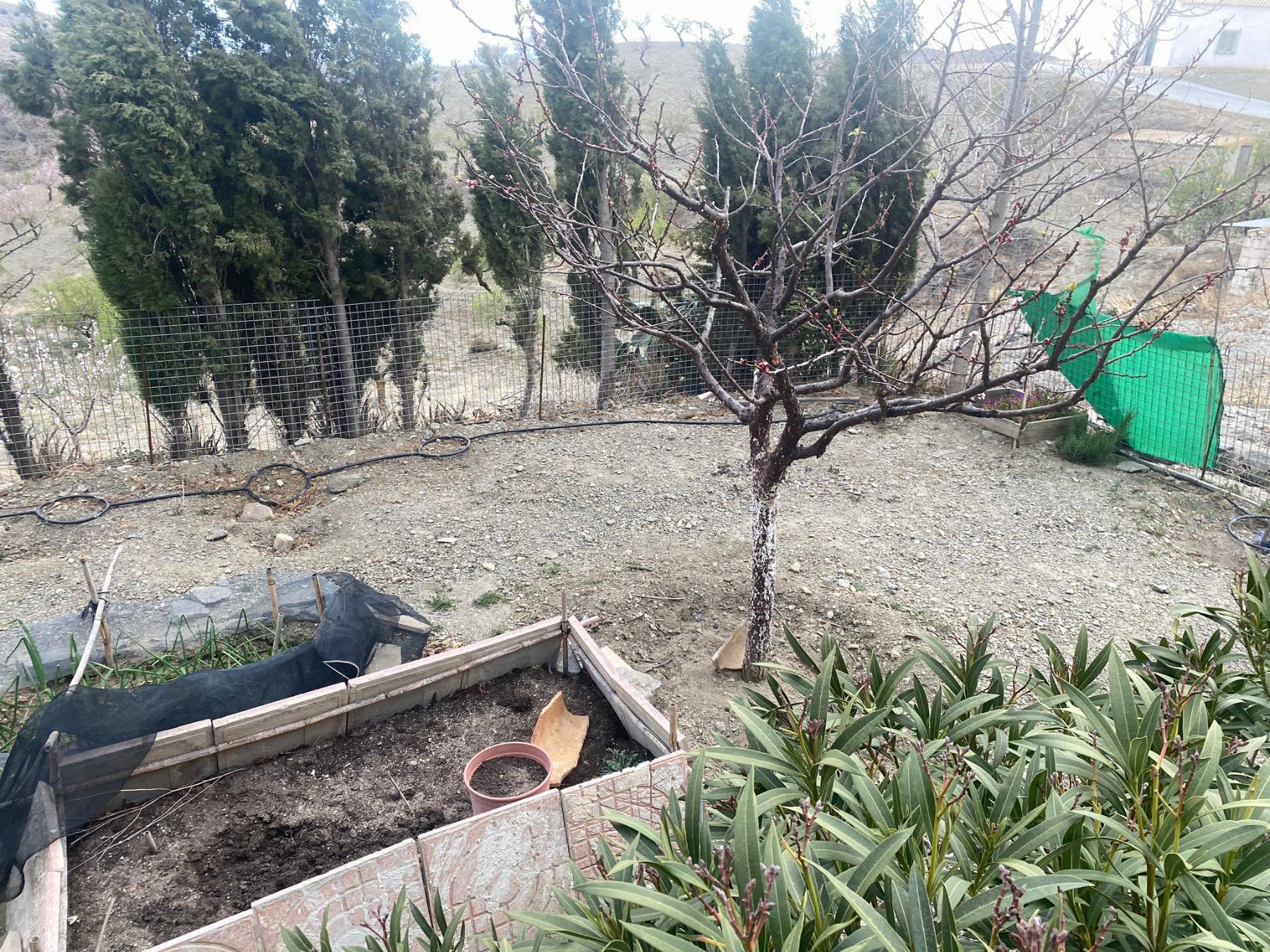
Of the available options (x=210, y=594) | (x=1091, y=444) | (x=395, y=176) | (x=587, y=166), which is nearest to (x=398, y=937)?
(x=210, y=594)

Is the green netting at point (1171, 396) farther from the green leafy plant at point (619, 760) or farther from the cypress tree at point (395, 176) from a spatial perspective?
the cypress tree at point (395, 176)

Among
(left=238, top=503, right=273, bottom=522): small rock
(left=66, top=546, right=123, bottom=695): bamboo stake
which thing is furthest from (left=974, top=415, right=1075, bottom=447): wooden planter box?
(left=66, top=546, right=123, bottom=695): bamboo stake

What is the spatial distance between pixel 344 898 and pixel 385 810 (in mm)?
667

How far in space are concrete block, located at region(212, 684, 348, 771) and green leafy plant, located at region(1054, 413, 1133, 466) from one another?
6.14 meters

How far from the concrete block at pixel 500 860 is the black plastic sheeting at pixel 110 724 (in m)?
1.19

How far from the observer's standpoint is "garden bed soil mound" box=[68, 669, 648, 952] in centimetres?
A: 263

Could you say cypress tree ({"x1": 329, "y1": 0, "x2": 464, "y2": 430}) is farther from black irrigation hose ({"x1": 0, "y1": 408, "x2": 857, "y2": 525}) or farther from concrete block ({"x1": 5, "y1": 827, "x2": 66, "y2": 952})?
concrete block ({"x1": 5, "y1": 827, "x2": 66, "y2": 952})

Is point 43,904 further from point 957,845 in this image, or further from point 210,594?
point 957,845

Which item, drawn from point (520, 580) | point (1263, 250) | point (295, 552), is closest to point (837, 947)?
point (520, 580)

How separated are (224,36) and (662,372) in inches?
196

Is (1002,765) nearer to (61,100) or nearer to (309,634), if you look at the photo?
(309,634)

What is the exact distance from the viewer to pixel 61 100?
6469mm

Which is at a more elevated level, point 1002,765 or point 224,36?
point 224,36

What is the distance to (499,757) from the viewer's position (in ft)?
10.3
